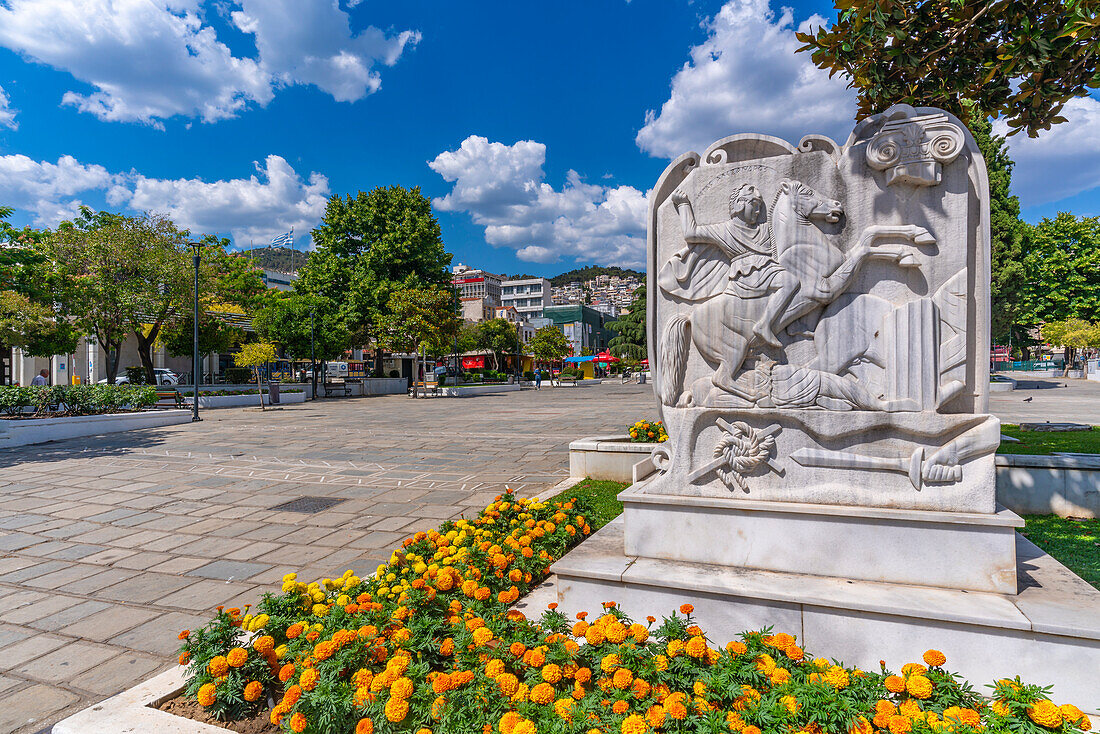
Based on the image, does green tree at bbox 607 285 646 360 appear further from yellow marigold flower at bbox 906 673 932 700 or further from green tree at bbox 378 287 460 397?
yellow marigold flower at bbox 906 673 932 700

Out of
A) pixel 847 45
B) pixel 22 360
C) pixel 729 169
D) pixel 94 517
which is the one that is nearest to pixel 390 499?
pixel 94 517

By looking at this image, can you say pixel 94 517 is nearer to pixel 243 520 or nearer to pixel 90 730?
pixel 243 520

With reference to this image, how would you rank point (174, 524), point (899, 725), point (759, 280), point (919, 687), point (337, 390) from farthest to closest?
point (337, 390) < point (174, 524) < point (759, 280) < point (919, 687) < point (899, 725)

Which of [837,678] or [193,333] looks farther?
[193,333]

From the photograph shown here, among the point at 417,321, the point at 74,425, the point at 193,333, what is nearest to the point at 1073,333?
the point at 417,321

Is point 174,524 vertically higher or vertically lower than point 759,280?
lower

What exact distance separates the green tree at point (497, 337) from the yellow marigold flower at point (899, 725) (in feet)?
165

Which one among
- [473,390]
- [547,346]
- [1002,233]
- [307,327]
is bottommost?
[473,390]

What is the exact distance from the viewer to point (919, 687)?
185 centimetres

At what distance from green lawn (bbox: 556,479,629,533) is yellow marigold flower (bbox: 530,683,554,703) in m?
2.22

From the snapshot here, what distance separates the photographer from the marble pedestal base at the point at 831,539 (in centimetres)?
248

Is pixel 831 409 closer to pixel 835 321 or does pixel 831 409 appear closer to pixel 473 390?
pixel 835 321

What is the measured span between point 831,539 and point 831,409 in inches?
26.9

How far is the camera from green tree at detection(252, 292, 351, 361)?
2609cm
